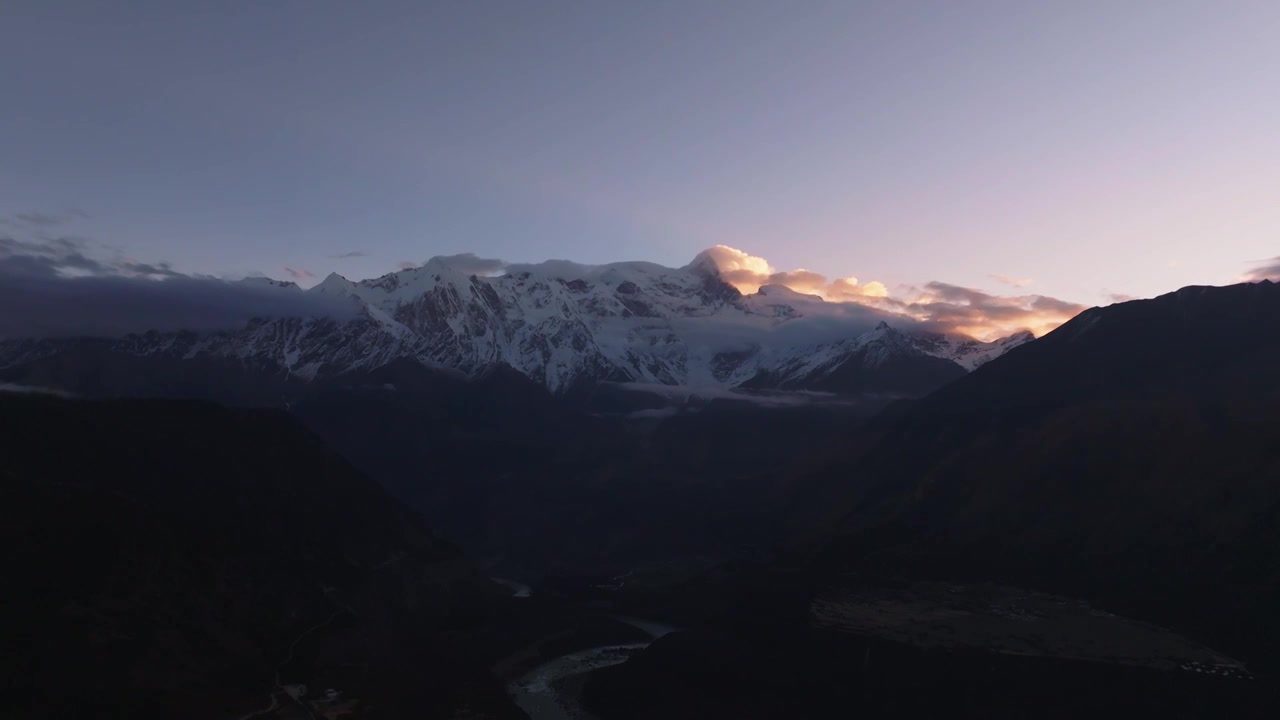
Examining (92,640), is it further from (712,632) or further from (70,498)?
(712,632)

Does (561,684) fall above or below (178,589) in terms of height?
below

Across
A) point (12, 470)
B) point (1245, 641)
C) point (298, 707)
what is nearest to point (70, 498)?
point (12, 470)

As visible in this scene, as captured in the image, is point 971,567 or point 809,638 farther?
point 971,567

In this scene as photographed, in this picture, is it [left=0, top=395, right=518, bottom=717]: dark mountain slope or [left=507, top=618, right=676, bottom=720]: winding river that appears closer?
[left=0, top=395, right=518, bottom=717]: dark mountain slope

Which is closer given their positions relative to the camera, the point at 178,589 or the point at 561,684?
the point at 178,589

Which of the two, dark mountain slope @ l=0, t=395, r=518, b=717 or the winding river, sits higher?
dark mountain slope @ l=0, t=395, r=518, b=717

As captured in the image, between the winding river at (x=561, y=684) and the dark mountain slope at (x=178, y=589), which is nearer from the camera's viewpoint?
the dark mountain slope at (x=178, y=589)

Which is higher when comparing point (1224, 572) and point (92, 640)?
point (1224, 572)

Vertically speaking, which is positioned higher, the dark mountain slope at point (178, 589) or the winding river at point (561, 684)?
the dark mountain slope at point (178, 589)
